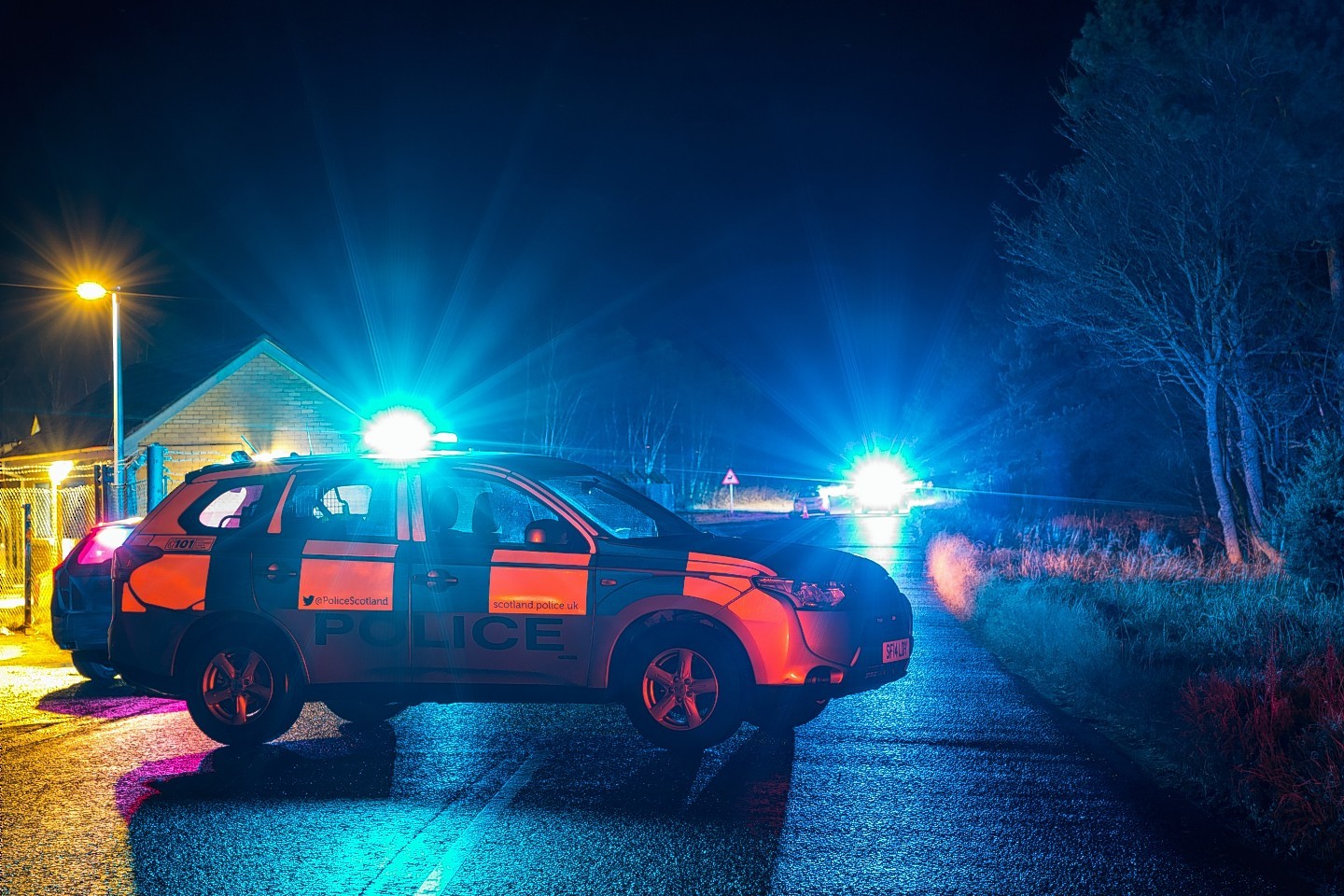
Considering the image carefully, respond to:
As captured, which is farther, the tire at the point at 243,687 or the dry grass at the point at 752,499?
the dry grass at the point at 752,499

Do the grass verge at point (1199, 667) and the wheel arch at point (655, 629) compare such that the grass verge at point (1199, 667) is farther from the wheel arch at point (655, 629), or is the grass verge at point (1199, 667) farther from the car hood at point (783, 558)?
the wheel arch at point (655, 629)

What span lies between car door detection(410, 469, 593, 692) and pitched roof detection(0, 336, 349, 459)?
23.2 m

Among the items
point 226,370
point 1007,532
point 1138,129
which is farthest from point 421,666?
point 226,370

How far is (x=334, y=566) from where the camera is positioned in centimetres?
774

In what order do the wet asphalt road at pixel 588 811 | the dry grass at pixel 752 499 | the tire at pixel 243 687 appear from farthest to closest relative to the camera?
1. the dry grass at pixel 752 499
2. the tire at pixel 243 687
3. the wet asphalt road at pixel 588 811

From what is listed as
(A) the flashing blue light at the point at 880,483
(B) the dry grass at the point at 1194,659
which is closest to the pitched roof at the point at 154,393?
(B) the dry grass at the point at 1194,659

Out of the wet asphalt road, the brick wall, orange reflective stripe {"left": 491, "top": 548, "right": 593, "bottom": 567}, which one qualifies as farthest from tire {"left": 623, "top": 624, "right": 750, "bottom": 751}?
the brick wall

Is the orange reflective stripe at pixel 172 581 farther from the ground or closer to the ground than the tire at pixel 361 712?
farther from the ground

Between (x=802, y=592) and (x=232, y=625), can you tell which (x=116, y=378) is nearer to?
(x=232, y=625)

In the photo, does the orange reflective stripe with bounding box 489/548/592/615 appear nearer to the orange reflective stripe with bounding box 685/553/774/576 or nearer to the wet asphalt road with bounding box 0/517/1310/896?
the orange reflective stripe with bounding box 685/553/774/576

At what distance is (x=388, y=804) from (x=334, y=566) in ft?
6.61

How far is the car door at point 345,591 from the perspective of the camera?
7621 mm

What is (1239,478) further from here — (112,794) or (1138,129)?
(112,794)

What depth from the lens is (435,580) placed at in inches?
299
